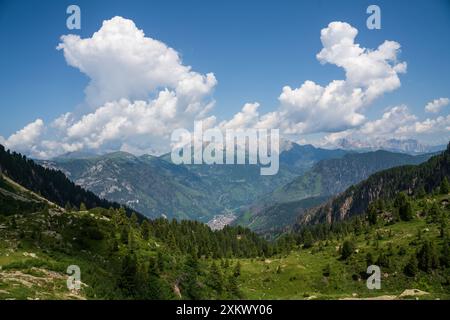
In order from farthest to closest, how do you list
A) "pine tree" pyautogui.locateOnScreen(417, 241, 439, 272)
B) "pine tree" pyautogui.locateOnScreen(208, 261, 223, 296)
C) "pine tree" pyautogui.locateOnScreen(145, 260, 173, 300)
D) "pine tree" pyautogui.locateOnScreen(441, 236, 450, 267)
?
1. "pine tree" pyautogui.locateOnScreen(417, 241, 439, 272)
2. "pine tree" pyautogui.locateOnScreen(441, 236, 450, 267)
3. "pine tree" pyautogui.locateOnScreen(208, 261, 223, 296)
4. "pine tree" pyautogui.locateOnScreen(145, 260, 173, 300)

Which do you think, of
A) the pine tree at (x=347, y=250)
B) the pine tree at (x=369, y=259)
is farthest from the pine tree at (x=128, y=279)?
the pine tree at (x=347, y=250)

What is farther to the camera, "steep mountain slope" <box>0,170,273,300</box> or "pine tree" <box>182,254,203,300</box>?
"pine tree" <box>182,254,203,300</box>

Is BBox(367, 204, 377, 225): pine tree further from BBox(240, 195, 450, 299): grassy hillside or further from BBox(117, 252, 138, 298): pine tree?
BBox(117, 252, 138, 298): pine tree

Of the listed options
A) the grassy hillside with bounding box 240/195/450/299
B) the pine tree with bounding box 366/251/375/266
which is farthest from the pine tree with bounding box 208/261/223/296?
the pine tree with bounding box 366/251/375/266

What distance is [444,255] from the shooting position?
7881 cm

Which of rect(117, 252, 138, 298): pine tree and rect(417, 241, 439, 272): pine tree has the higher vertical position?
rect(117, 252, 138, 298): pine tree

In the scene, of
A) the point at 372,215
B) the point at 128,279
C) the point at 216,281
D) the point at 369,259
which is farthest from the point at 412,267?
the point at 372,215

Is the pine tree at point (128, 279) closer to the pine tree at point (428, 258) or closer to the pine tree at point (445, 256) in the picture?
the pine tree at point (428, 258)

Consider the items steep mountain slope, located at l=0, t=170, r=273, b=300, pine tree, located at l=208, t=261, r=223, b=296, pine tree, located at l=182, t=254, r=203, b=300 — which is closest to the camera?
steep mountain slope, located at l=0, t=170, r=273, b=300

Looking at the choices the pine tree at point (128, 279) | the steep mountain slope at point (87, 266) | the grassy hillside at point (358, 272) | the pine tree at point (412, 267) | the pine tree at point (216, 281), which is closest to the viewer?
the steep mountain slope at point (87, 266)

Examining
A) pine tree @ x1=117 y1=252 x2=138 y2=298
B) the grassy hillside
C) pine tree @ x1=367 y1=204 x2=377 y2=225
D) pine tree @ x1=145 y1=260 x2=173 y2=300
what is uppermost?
pine tree @ x1=367 y1=204 x2=377 y2=225

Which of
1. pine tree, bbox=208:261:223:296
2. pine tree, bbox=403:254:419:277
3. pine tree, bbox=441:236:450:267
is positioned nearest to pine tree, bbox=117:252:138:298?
pine tree, bbox=208:261:223:296

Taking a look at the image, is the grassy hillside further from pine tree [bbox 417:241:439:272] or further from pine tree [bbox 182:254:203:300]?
pine tree [bbox 182:254:203:300]

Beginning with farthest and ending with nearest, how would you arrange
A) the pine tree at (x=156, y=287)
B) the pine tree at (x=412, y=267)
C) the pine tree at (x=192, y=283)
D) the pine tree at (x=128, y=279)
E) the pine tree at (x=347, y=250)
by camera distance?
1. the pine tree at (x=347, y=250)
2. the pine tree at (x=412, y=267)
3. the pine tree at (x=192, y=283)
4. the pine tree at (x=156, y=287)
5. the pine tree at (x=128, y=279)
